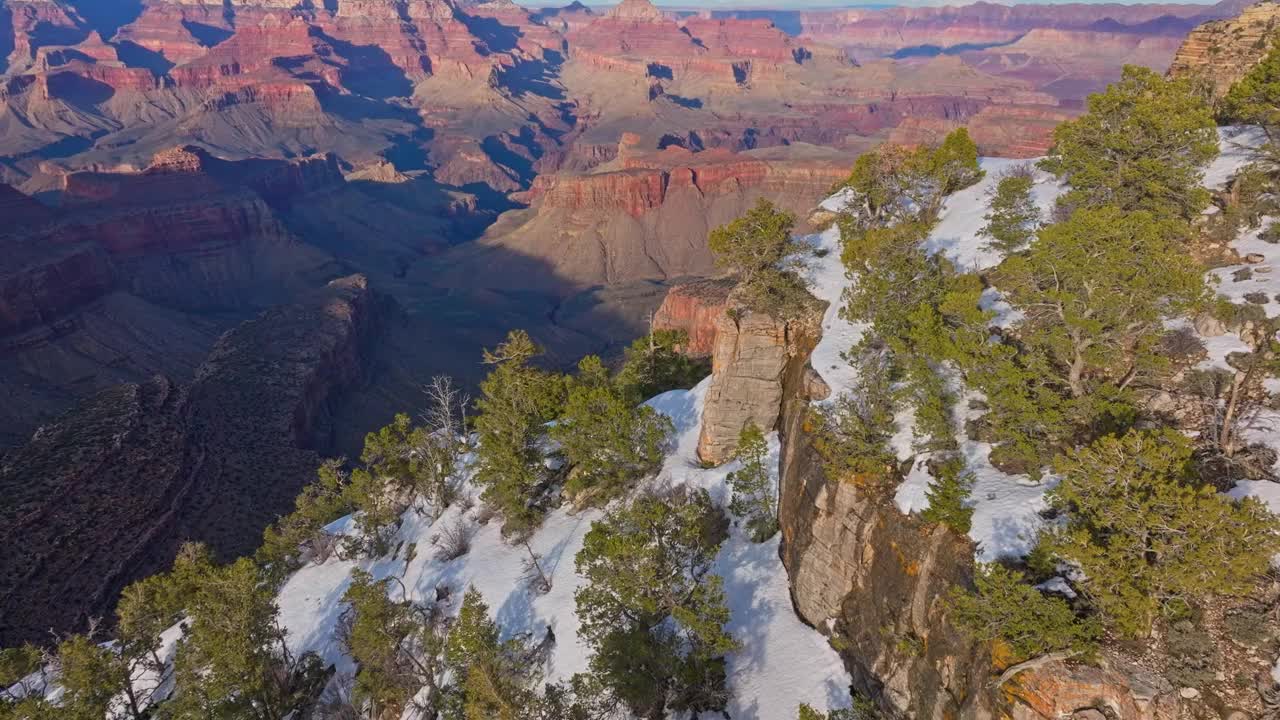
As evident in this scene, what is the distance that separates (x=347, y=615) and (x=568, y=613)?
49.4 ft

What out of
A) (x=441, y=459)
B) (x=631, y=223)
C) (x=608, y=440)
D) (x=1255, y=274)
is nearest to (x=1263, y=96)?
(x=1255, y=274)

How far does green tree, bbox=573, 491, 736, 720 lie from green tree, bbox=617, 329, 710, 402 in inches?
866

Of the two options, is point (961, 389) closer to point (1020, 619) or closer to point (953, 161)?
point (1020, 619)

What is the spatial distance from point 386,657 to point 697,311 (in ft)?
190

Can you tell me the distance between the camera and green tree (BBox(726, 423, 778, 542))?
29.1 metres

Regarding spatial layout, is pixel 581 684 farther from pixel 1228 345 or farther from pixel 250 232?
pixel 250 232

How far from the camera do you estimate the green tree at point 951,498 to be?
738 inches

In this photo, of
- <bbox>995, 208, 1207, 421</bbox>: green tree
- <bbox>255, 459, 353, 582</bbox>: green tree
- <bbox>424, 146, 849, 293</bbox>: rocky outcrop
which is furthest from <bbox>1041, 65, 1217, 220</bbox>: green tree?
<bbox>424, 146, 849, 293</bbox>: rocky outcrop


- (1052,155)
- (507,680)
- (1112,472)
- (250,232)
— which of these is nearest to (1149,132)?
(1052,155)

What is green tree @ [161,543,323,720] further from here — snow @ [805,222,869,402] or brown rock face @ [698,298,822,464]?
snow @ [805,222,869,402]

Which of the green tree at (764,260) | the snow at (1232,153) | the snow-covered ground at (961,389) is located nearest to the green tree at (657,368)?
the green tree at (764,260)

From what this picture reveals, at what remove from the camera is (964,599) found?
16.0 meters

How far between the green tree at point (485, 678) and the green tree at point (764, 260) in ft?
66.3

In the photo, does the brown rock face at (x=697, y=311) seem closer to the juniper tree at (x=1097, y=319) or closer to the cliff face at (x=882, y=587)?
the cliff face at (x=882, y=587)
